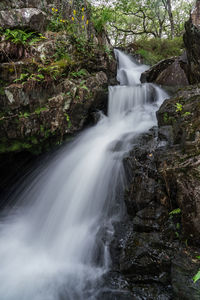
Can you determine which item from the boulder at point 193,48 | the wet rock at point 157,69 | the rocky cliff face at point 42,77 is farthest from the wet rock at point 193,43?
the rocky cliff face at point 42,77

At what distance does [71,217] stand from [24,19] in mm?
5278

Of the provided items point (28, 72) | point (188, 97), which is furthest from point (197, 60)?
point (28, 72)

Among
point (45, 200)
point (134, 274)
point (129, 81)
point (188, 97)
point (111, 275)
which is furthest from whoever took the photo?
point (129, 81)

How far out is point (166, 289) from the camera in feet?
7.99

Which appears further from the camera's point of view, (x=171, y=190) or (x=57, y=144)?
(x=57, y=144)

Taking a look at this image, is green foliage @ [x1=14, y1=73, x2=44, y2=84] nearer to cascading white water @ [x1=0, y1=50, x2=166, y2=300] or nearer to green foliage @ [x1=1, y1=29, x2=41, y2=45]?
green foliage @ [x1=1, y1=29, x2=41, y2=45]

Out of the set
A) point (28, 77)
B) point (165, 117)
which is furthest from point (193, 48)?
point (28, 77)

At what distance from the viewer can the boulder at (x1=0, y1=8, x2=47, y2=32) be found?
15.8 feet

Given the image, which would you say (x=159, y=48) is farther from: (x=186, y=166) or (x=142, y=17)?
(x=186, y=166)

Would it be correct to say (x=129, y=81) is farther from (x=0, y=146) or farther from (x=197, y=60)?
(x=0, y=146)

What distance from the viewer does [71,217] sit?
403cm

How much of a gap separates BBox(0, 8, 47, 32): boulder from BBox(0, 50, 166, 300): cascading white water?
3027 mm

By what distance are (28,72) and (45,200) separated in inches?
128

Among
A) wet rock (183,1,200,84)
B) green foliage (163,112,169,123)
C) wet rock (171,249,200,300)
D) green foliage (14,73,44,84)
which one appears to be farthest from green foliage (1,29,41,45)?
wet rock (171,249,200,300)
